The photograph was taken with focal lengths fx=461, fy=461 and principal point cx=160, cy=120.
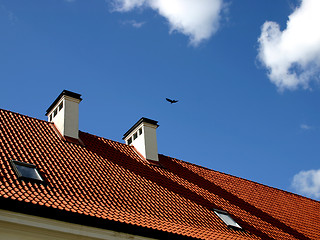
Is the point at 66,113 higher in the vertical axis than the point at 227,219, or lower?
higher

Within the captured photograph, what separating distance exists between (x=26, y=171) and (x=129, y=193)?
8.71ft

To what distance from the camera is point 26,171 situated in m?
9.91

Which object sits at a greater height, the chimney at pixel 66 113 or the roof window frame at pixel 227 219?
the chimney at pixel 66 113

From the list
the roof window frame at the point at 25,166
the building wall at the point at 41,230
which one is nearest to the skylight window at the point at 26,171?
the roof window frame at the point at 25,166

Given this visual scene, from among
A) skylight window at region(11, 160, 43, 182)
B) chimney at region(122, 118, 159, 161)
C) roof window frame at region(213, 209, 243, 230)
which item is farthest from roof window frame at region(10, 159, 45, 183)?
chimney at region(122, 118, 159, 161)

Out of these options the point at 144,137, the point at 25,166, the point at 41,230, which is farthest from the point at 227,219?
the point at 41,230

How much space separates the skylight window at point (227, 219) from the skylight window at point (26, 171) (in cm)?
505

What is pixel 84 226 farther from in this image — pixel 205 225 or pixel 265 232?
pixel 265 232

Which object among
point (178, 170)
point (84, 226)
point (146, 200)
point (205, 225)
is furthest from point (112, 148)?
point (84, 226)

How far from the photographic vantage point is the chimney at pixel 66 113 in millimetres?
13602

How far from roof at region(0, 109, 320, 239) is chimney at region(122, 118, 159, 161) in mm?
367

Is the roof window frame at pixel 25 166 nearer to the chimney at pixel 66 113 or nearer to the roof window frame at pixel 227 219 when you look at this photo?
the chimney at pixel 66 113

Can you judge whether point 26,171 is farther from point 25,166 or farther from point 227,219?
point 227,219

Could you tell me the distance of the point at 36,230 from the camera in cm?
845
